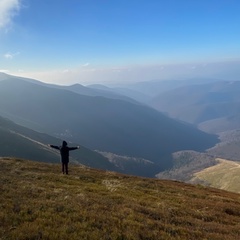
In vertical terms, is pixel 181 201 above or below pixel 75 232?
below

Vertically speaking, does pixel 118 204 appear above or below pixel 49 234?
below

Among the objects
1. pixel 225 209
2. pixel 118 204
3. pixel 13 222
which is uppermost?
pixel 13 222

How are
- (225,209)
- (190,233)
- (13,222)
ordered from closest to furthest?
(13,222)
(190,233)
(225,209)

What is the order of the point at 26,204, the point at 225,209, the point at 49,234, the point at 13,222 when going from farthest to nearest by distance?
the point at 225,209 < the point at 26,204 < the point at 13,222 < the point at 49,234

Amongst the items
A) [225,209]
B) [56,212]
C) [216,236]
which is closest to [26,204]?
[56,212]

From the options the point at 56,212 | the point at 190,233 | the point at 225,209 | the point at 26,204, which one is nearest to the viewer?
the point at 190,233

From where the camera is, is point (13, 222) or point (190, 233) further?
point (190, 233)

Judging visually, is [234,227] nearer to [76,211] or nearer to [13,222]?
[76,211]

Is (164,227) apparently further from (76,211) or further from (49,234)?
(49,234)

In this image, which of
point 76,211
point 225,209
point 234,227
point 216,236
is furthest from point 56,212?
point 225,209
